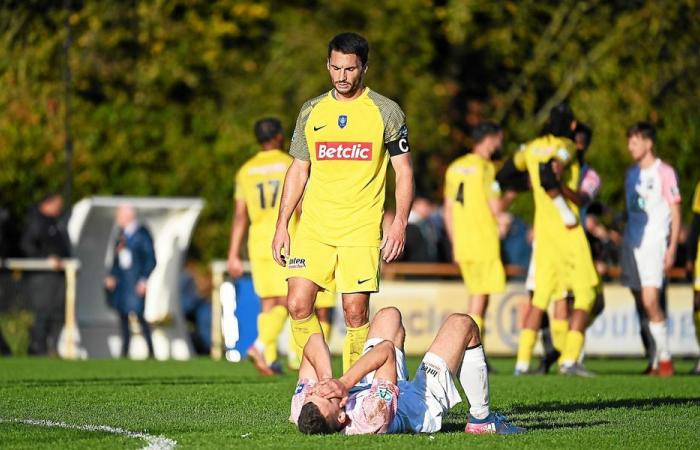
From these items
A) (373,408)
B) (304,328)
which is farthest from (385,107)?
(373,408)

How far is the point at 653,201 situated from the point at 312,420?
878 cm

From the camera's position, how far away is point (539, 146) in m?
15.5

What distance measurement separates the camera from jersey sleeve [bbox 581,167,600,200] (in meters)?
15.7

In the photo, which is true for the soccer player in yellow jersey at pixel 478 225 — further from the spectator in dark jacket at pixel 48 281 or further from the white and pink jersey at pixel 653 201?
the spectator in dark jacket at pixel 48 281

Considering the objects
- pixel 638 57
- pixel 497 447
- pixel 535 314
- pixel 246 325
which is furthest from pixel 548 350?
pixel 638 57

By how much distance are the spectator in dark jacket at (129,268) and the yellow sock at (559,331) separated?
7399mm

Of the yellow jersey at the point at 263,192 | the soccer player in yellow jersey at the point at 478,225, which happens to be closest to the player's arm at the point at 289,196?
the yellow jersey at the point at 263,192

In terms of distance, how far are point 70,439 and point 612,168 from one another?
1970cm

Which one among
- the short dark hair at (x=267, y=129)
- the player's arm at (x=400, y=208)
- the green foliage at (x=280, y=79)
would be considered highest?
the green foliage at (x=280, y=79)

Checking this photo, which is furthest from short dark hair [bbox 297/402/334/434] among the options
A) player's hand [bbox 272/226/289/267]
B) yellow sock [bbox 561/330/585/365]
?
yellow sock [bbox 561/330/585/365]

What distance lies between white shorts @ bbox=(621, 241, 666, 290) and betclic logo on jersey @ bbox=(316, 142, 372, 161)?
23.2 ft

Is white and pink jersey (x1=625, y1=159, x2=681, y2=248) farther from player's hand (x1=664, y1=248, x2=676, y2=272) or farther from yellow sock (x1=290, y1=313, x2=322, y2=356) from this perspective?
yellow sock (x1=290, y1=313, x2=322, y2=356)

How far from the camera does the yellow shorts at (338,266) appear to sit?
32.9 feet

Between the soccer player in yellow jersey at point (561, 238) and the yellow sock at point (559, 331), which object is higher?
the soccer player in yellow jersey at point (561, 238)
